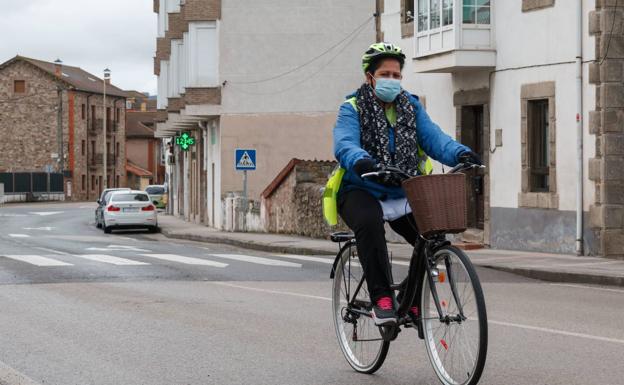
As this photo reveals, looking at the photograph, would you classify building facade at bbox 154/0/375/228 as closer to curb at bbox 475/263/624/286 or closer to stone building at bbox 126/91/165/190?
curb at bbox 475/263/624/286

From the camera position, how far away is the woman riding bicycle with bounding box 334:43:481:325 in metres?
6.79

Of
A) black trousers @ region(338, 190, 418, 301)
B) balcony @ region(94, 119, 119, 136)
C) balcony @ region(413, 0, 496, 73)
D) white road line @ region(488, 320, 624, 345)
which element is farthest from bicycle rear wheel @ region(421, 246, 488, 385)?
balcony @ region(94, 119, 119, 136)

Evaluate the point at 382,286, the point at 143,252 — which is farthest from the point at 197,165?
the point at 382,286

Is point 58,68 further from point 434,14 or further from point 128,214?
point 434,14

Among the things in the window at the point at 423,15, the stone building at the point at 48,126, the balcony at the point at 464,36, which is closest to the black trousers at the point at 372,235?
the balcony at the point at 464,36

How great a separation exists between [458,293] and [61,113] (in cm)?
9647

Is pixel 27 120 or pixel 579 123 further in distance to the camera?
pixel 27 120

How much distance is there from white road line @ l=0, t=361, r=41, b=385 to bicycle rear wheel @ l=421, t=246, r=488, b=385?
2.44 metres

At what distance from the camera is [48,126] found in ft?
325

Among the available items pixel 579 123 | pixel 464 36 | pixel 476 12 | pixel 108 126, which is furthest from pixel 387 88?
pixel 108 126

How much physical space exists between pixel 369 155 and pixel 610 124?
1381cm

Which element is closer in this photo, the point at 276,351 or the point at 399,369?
the point at 399,369

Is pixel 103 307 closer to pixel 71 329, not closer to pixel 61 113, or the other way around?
pixel 71 329

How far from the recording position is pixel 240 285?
1446 cm
